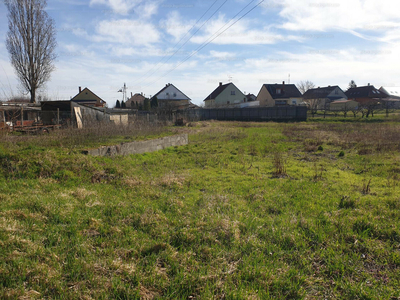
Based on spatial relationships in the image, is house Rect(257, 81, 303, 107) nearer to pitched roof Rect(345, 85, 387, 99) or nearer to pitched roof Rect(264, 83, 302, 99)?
pitched roof Rect(264, 83, 302, 99)

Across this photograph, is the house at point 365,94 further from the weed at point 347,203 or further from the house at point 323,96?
the weed at point 347,203

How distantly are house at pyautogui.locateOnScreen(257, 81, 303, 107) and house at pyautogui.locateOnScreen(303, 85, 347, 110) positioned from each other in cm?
833

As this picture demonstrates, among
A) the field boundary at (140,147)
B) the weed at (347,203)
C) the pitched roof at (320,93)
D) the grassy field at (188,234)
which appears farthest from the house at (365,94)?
the grassy field at (188,234)

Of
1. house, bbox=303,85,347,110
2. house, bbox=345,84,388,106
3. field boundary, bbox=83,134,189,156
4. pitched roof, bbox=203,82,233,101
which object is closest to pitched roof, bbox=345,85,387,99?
house, bbox=345,84,388,106

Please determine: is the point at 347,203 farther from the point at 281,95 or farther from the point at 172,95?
the point at 172,95

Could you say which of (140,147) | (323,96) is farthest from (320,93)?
(140,147)

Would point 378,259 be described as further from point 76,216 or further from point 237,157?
point 237,157

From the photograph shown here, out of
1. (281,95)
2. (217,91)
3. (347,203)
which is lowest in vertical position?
(347,203)

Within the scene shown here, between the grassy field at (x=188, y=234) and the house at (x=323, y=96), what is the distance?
5492 centimetres

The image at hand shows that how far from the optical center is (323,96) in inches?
2248

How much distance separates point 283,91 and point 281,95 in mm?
982

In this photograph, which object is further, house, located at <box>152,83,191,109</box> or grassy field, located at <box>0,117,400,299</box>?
house, located at <box>152,83,191,109</box>

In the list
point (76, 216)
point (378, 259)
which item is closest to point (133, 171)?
point (76, 216)

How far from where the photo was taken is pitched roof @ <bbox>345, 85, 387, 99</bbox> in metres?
58.8
